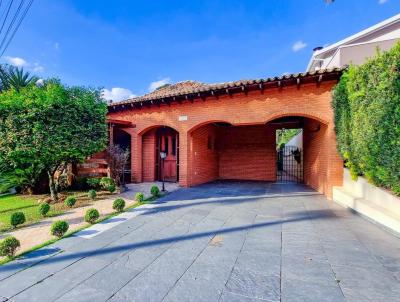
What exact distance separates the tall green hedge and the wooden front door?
730 centimetres

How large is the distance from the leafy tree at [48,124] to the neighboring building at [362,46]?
8.68 meters

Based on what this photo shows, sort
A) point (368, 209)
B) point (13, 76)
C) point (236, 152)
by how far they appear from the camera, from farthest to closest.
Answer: point (13, 76), point (236, 152), point (368, 209)

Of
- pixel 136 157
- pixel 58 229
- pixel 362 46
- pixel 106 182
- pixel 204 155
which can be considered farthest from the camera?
pixel 204 155

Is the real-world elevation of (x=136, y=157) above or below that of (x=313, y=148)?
below

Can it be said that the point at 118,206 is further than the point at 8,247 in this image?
Yes

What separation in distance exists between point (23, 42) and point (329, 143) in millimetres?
12755

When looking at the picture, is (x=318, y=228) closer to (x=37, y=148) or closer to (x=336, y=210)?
(x=336, y=210)

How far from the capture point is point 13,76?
13.0 m

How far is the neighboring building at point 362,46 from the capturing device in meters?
8.88

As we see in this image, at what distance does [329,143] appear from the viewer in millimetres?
7020

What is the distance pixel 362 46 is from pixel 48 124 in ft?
40.6

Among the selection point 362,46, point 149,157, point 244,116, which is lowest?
point 149,157


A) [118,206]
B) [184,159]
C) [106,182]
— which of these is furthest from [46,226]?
[184,159]

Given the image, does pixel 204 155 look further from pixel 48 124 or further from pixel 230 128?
pixel 48 124
